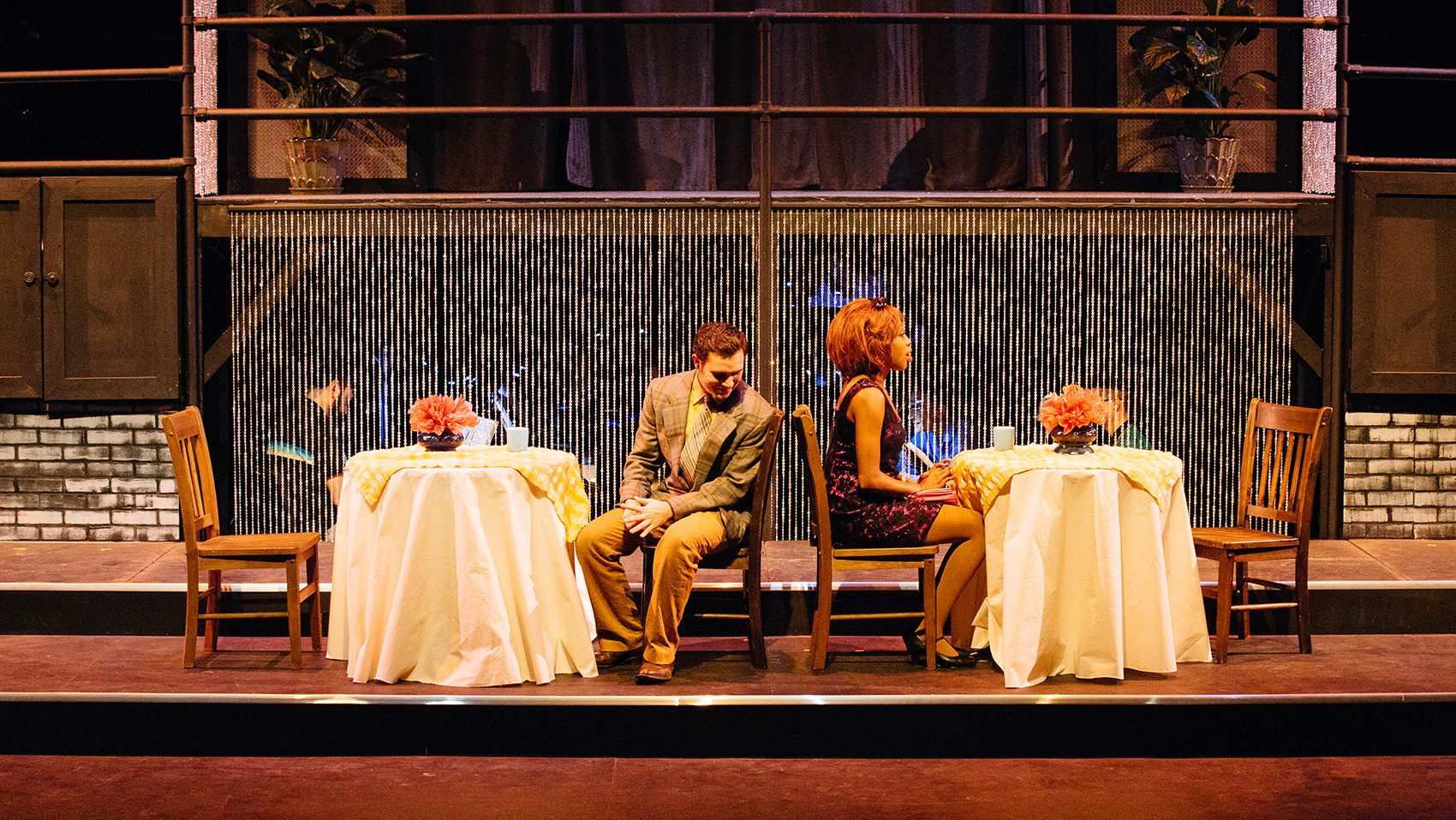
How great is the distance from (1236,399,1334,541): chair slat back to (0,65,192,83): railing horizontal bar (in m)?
4.23

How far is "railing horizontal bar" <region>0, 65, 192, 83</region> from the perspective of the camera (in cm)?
484

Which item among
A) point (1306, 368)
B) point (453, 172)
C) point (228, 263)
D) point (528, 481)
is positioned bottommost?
point (528, 481)

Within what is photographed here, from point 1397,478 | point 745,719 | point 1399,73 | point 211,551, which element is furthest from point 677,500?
point 1399,73

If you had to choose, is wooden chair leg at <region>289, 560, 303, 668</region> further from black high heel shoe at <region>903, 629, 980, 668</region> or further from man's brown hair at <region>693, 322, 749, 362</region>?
black high heel shoe at <region>903, 629, 980, 668</region>

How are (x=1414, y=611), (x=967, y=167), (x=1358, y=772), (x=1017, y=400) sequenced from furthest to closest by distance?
(x=967, y=167) → (x=1017, y=400) → (x=1414, y=611) → (x=1358, y=772)

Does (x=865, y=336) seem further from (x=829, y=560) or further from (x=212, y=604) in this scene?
(x=212, y=604)

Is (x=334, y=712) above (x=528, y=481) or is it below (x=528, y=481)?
below

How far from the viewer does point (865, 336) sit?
357 cm

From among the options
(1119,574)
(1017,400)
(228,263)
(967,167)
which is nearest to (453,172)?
(228,263)

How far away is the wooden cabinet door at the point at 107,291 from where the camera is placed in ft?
16.4

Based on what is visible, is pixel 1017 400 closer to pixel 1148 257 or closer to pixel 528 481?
pixel 1148 257

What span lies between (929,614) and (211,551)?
2138mm

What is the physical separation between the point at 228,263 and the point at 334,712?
273 cm

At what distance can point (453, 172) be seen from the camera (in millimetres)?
5750
